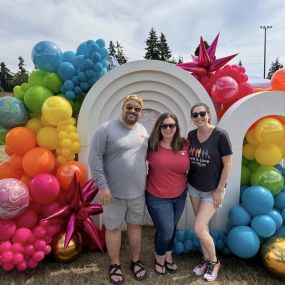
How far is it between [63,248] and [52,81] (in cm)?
202

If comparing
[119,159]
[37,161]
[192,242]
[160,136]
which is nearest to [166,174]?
[160,136]

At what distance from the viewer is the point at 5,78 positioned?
151ft

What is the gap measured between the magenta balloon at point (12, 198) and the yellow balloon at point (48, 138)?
555 millimetres

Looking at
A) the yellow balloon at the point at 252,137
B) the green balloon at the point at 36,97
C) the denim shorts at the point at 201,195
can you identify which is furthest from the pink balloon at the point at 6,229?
the yellow balloon at the point at 252,137

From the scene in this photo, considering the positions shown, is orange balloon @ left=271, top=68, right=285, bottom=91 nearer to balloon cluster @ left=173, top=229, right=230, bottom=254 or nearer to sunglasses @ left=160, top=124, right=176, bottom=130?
sunglasses @ left=160, top=124, right=176, bottom=130

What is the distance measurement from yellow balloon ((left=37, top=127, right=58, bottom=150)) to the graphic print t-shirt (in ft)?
5.38

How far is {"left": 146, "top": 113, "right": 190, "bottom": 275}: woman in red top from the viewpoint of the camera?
267cm

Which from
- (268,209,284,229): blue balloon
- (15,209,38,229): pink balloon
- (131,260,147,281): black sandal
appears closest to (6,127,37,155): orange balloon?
(15,209,38,229): pink balloon

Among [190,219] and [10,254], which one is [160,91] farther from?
[10,254]

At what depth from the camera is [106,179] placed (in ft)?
8.98

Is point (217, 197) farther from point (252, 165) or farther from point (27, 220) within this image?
point (27, 220)

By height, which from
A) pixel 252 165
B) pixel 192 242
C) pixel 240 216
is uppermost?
pixel 252 165

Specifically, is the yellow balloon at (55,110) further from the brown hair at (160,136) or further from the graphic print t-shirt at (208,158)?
the graphic print t-shirt at (208,158)

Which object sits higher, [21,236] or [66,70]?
[66,70]
